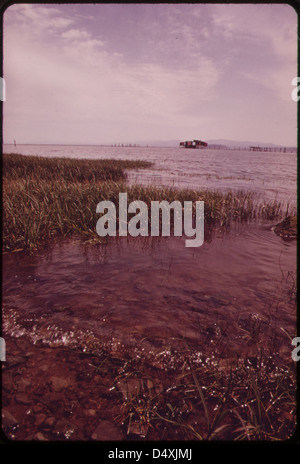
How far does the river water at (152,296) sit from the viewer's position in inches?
120

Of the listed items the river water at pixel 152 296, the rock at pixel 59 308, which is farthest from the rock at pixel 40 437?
the rock at pixel 59 308

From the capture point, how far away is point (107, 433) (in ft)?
6.28

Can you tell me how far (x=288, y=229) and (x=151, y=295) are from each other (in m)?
6.30

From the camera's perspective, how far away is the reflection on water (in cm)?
309

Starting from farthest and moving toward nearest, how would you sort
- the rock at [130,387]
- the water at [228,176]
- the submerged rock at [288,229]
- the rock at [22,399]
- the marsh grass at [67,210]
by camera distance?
the water at [228,176] < the submerged rock at [288,229] < the marsh grass at [67,210] < the rock at [130,387] < the rock at [22,399]

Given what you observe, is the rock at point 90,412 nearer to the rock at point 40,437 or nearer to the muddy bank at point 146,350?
the muddy bank at point 146,350

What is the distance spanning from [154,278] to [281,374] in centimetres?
270

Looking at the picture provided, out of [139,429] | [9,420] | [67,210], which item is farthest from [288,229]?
[9,420]

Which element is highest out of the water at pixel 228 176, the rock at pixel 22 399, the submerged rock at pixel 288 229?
the water at pixel 228 176

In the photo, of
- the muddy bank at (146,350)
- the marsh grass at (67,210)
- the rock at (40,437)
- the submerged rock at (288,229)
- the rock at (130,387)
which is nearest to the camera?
the rock at (40,437)

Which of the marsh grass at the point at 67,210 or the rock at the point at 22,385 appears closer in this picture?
the rock at the point at 22,385

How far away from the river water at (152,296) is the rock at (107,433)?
3.11 ft

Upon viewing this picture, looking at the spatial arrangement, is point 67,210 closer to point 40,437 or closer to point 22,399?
point 22,399

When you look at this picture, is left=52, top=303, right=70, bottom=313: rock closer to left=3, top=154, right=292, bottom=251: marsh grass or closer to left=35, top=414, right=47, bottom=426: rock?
left=35, top=414, right=47, bottom=426: rock
